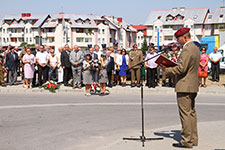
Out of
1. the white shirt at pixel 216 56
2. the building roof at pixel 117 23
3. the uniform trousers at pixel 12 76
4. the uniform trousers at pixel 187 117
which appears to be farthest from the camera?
the building roof at pixel 117 23

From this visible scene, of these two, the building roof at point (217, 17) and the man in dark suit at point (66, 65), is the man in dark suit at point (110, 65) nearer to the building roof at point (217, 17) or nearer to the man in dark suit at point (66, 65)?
the man in dark suit at point (66, 65)

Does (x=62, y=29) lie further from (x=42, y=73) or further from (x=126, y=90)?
(x=126, y=90)

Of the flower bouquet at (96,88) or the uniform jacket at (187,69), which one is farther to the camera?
the flower bouquet at (96,88)

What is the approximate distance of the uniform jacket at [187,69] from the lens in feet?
21.5

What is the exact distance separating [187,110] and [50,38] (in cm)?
10555

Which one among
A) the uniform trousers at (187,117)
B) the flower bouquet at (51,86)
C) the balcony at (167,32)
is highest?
the balcony at (167,32)

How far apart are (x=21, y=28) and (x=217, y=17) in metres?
62.1

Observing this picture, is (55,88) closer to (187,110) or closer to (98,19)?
(187,110)

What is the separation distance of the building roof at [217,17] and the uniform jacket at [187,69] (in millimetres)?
88005

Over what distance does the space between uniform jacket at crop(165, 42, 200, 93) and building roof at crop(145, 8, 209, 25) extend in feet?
297

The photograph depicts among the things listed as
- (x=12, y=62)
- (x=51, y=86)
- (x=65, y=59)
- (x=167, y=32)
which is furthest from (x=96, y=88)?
(x=167, y=32)

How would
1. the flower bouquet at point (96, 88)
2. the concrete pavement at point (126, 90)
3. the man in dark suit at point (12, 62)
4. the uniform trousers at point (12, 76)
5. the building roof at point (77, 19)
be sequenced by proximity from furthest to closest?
the building roof at point (77, 19), the uniform trousers at point (12, 76), the man in dark suit at point (12, 62), the concrete pavement at point (126, 90), the flower bouquet at point (96, 88)

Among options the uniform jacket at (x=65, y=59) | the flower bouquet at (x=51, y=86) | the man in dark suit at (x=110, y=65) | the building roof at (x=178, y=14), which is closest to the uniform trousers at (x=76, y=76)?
the uniform jacket at (x=65, y=59)

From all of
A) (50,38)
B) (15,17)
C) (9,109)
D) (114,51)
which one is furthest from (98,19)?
(9,109)
